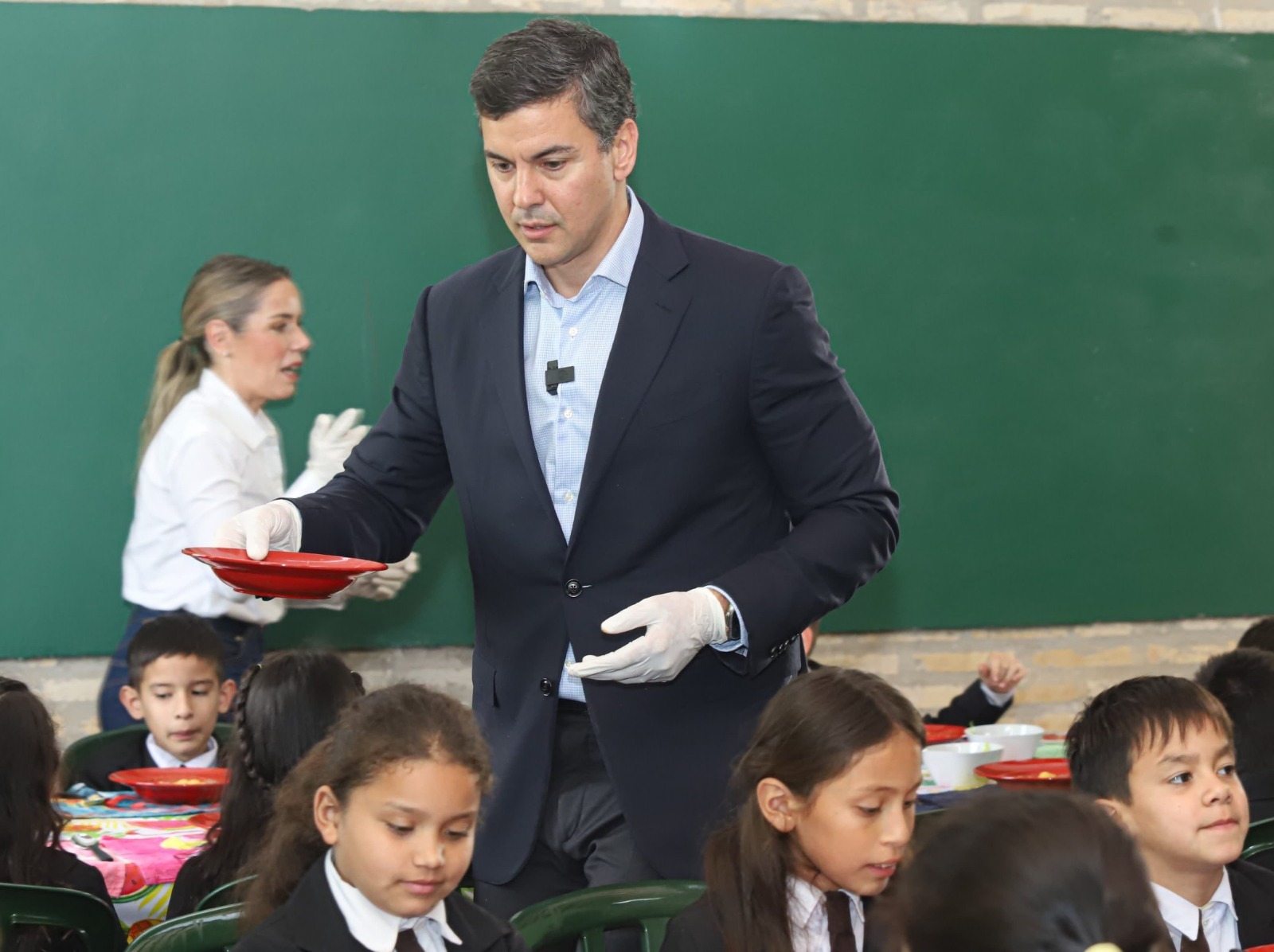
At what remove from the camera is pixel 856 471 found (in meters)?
1.87

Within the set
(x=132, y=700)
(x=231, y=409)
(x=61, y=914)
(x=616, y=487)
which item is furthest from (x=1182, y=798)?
(x=231, y=409)

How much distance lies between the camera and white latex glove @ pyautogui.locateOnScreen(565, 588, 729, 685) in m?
1.66

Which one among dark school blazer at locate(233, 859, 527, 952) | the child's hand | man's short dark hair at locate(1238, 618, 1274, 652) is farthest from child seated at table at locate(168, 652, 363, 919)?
man's short dark hair at locate(1238, 618, 1274, 652)

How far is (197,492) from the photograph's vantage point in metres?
3.39

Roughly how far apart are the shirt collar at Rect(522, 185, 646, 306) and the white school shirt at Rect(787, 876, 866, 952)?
2.50 feet

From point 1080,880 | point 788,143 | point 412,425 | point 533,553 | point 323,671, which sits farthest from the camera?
point 788,143

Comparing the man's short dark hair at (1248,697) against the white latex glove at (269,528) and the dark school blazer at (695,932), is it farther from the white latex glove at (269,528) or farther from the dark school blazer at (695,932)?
the white latex glove at (269,528)

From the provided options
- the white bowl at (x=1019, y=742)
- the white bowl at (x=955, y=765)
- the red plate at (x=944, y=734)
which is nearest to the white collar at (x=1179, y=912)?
the white bowl at (x=955, y=765)

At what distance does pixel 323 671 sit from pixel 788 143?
8.07ft

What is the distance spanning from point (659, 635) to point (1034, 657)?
10.3 feet

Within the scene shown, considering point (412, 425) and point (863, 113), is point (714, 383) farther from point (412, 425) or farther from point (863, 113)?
point (863, 113)

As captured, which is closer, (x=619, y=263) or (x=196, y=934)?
(x=196, y=934)

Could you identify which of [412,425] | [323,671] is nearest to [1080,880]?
[412,425]

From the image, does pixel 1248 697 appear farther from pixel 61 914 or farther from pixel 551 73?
pixel 61 914
